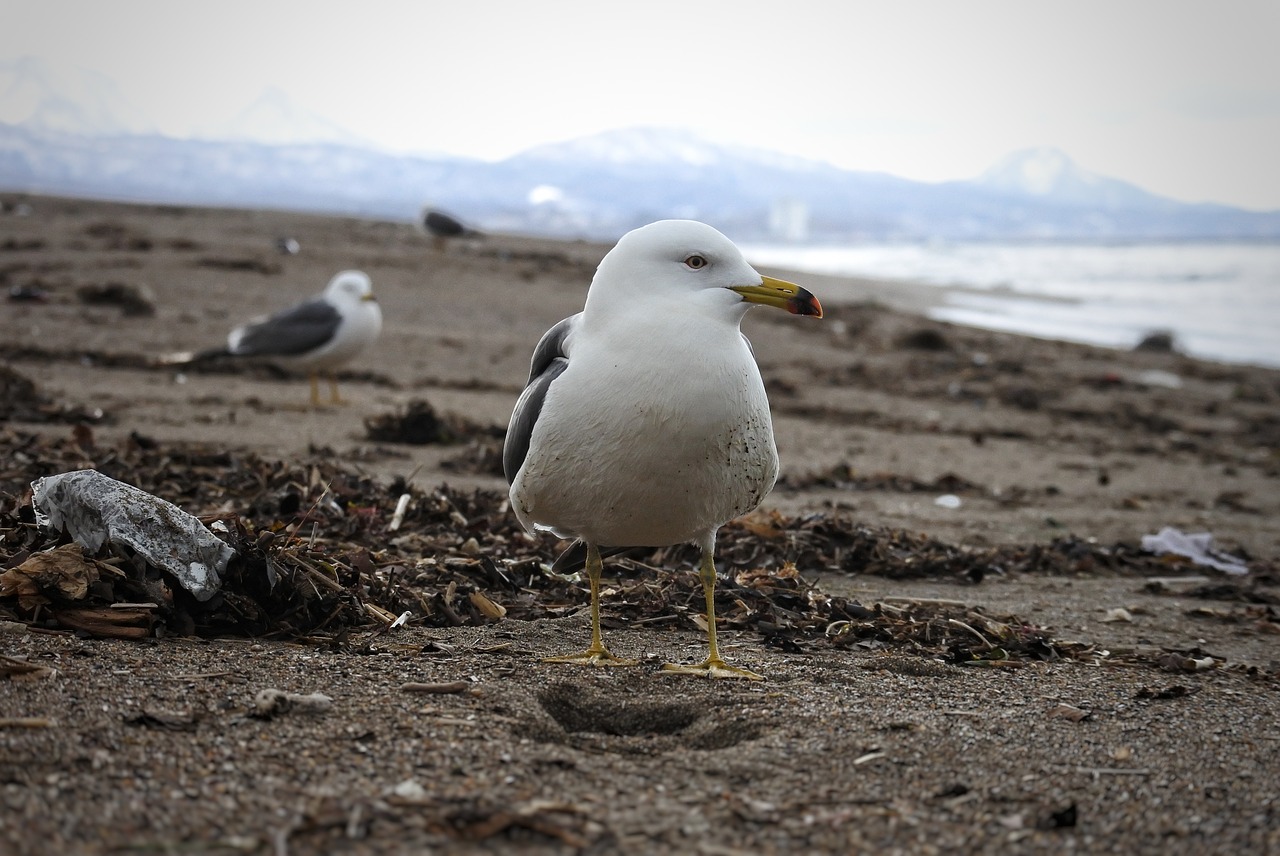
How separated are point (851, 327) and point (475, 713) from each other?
45.7 feet

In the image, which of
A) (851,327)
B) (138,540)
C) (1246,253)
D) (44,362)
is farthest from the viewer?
(1246,253)

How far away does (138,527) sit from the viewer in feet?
12.1

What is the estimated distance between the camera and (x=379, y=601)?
415cm

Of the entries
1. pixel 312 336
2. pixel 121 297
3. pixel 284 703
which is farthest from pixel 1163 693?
pixel 121 297

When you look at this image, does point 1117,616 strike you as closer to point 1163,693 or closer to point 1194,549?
point 1163,693

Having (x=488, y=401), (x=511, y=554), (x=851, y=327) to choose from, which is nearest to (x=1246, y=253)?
(x=851, y=327)

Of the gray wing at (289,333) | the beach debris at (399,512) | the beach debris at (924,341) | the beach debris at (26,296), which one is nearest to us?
the beach debris at (399,512)

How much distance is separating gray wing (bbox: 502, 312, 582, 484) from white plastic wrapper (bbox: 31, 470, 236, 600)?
0.97m

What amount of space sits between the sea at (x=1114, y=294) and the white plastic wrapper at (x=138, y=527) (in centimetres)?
1732

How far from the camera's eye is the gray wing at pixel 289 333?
10.3m

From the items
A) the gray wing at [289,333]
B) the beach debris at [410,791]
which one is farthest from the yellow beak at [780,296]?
the gray wing at [289,333]

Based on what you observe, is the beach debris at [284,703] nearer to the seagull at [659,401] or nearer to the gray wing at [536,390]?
the seagull at [659,401]

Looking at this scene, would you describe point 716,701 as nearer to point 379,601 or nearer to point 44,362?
point 379,601

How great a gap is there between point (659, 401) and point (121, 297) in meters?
10.6
